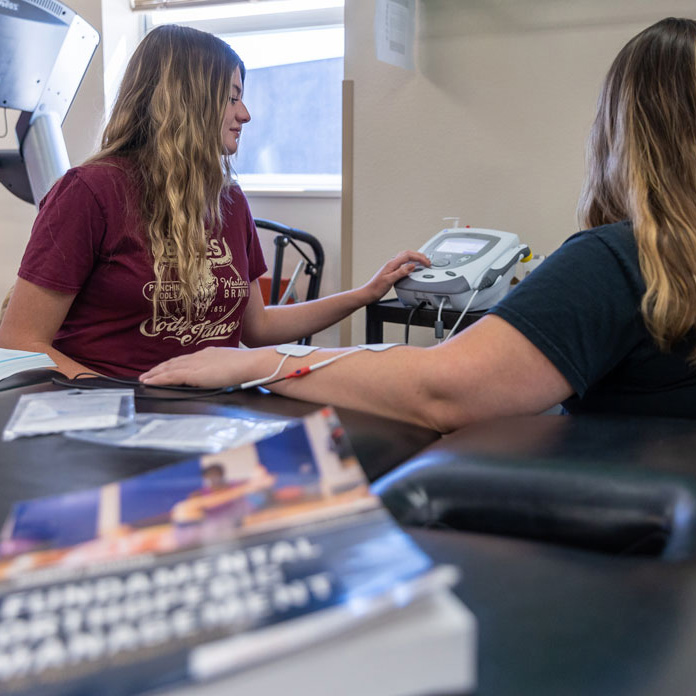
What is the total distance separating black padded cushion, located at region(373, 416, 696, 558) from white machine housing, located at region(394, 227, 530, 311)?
0.94m

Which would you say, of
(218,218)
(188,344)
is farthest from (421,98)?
(188,344)

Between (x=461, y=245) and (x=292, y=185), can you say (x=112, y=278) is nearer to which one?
(x=461, y=245)

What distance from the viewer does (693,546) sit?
0.56 m

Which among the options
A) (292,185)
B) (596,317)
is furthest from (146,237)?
(292,185)

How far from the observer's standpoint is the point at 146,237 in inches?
57.1

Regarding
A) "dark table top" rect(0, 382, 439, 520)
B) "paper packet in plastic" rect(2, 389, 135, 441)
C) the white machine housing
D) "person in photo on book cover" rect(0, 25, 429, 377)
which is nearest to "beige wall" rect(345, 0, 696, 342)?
the white machine housing

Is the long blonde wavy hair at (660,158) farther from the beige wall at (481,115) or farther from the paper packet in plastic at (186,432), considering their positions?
the beige wall at (481,115)

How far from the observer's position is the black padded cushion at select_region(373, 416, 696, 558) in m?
0.61

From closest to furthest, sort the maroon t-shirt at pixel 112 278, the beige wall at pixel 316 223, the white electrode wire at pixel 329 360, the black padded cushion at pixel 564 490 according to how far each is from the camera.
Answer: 1. the black padded cushion at pixel 564 490
2. the white electrode wire at pixel 329 360
3. the maroon t-shirt at pixel 112 278
4. the beige wall at pixel 316 223

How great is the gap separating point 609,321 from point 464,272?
0.82 metres

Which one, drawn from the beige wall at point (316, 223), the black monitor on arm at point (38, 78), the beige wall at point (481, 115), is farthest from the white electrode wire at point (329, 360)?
the beige wall at point (316, 223)

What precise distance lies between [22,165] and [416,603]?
2430mm

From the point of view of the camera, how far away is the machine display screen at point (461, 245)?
1.80 meters

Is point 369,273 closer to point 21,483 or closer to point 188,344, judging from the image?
point 188,344
